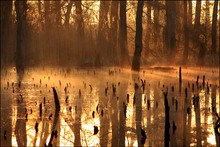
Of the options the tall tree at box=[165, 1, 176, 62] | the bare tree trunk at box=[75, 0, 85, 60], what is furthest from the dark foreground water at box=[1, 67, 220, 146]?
the bare tree trunk at box=[75, 0, 85, 60]

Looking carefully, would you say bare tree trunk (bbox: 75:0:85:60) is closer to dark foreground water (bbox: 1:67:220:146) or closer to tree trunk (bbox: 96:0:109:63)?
tree trunk (bbox: 96:0:109:63)

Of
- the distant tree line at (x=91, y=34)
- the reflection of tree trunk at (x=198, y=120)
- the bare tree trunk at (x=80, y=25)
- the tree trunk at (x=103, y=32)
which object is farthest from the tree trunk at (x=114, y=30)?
the reflection of tree trunk at (x=198, y=120)

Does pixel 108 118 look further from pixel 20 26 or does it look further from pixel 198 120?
pixel 20 26

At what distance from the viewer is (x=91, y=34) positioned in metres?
38.5

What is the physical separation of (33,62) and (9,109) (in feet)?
67.9

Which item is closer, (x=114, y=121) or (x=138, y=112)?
(x=114, y=121)

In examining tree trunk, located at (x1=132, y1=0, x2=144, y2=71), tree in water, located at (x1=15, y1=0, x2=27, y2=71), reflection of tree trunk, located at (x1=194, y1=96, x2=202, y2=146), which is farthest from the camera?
tree in water, located at (x1=15, y1=0, x2=27, y2=71)

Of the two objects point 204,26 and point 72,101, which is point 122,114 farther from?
point 204,26

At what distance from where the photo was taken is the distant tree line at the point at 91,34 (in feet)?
82.7

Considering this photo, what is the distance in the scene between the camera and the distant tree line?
2520 cm

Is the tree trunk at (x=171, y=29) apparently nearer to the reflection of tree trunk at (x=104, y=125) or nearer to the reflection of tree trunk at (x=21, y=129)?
the reflection of tree trunk at (x=104, y=125)

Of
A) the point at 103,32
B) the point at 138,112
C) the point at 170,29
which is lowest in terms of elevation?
the point at 138,112

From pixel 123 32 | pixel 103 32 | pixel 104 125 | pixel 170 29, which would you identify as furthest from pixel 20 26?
pixel 104 125

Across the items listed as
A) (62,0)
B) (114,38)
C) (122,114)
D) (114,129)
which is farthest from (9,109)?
(114,38)
